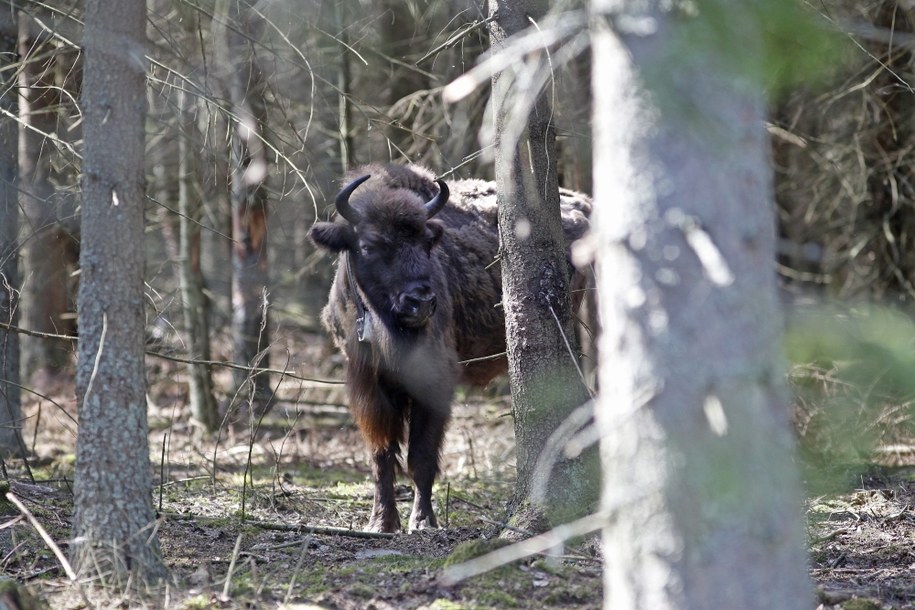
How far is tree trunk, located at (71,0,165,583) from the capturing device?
4520mm

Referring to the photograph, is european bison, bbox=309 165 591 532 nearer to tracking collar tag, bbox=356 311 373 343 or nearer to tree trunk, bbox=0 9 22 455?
tracking collar tag, bbox=356 311 373 343

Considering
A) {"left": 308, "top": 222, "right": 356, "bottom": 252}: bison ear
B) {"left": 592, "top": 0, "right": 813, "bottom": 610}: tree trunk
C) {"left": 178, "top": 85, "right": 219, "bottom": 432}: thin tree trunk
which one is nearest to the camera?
{"left": 592, "top": 0, "right": 813, "bottom": 610}: tree trunk

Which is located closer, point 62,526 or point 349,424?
point 62,526

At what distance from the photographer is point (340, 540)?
6406mm

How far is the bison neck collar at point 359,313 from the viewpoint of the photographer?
24.6 feet

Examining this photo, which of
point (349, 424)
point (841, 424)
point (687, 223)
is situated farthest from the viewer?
point (349, 424)

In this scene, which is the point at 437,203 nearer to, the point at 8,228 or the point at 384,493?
the point at 384,493

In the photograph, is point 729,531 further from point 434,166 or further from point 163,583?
point 434,166

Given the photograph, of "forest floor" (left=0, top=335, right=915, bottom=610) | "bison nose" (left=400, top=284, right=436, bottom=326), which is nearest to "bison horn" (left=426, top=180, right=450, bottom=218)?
"bison nose" (left=400, top=284, right=436, bottom=326)

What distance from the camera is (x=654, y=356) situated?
3154 mm

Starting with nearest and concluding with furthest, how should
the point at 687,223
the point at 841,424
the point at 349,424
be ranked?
the point at 687,223, the point at 841,424, the point at 349,424

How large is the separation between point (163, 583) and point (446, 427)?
11.3 feet

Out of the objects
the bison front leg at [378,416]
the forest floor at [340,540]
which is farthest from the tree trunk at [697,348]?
the bison front leg at [378,416]

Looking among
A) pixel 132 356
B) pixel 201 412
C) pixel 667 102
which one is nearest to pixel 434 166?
pixel 201 412
